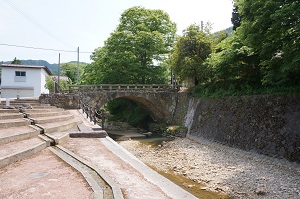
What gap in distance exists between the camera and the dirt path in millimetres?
4023

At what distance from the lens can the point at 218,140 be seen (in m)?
18.9

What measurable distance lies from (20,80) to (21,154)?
2738cm

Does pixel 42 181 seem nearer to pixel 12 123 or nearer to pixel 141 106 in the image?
pixel 12 123

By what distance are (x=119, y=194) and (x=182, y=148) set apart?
15.4 meters

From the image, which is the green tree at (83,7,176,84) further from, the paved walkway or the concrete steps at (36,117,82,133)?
the paved walkway

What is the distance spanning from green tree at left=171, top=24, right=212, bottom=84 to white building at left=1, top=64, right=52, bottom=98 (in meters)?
17.5

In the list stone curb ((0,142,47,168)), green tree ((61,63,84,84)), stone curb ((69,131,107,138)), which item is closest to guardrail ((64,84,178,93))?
stone curb ((69,131,107,138))

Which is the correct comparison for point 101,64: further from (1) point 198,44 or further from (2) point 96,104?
(1) point 198,44

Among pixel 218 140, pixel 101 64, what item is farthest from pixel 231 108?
pixel 101 64

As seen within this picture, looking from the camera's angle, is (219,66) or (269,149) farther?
(219,66)

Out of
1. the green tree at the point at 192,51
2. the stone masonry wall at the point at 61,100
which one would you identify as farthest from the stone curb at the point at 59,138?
the green tree at the point at 192,51

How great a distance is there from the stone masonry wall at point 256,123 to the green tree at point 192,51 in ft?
13.4

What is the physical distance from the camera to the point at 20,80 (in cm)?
3003

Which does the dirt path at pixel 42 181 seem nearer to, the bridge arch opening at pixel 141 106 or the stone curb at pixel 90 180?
the stone curb at pixel 90 180
